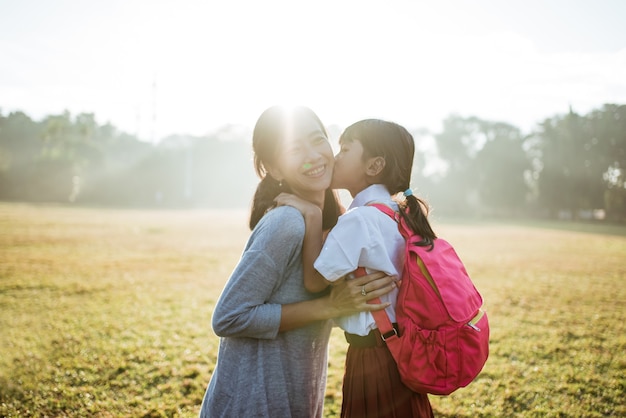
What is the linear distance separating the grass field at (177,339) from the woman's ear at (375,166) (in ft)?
8.72

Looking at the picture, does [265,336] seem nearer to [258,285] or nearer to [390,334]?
[258,285]

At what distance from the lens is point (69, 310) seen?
674 centimetres

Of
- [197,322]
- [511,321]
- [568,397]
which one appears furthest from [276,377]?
[511,321]

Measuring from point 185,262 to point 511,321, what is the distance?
852 cm

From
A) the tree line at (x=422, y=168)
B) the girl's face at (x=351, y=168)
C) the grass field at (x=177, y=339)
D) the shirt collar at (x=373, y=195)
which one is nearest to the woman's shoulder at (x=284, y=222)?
the shirt collar at (x=373, y=195)

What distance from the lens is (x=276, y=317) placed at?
5.36ft

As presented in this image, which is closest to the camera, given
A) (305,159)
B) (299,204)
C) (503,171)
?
(299,204)

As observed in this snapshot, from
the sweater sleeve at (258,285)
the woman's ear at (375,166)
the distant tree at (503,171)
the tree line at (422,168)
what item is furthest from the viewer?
the distant tree at (503,171)

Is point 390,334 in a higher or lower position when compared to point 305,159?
lower

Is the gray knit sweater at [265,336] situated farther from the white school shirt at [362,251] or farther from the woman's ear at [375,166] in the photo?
the woman's ear at [375,166]

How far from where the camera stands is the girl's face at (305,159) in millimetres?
1932

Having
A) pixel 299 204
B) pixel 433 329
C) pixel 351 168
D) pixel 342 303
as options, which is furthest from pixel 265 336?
pixel 351 168

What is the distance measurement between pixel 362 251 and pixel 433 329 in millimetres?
430

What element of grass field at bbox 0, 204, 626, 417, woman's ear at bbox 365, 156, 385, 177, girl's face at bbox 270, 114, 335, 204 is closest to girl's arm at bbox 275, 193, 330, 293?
girl's face at bbox 270, 114, 335, 204
